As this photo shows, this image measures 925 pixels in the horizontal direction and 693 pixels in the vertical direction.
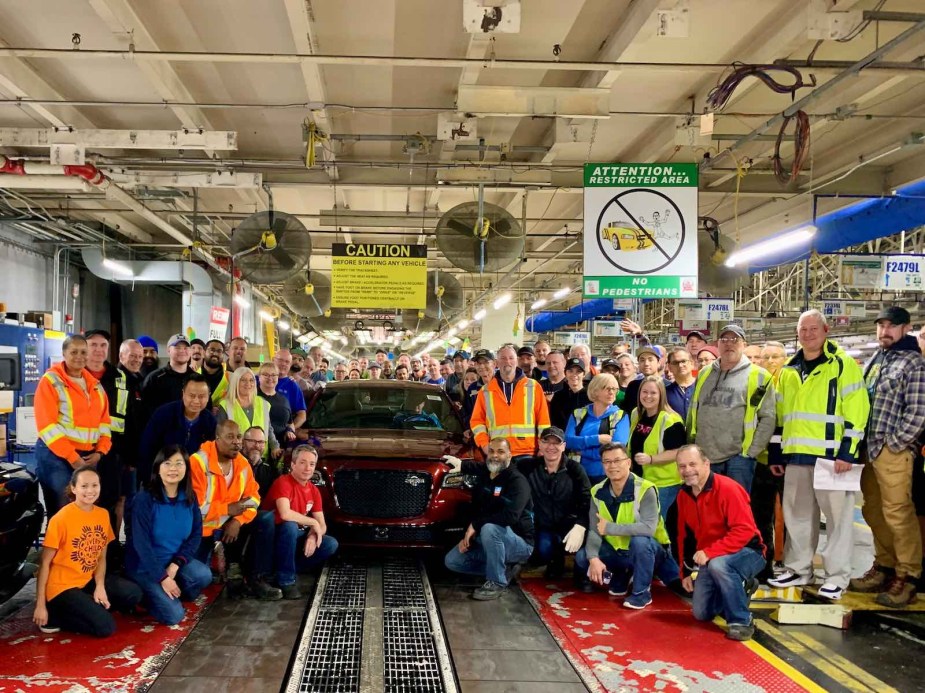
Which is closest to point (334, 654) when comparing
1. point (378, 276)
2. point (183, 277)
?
point (378, 276)

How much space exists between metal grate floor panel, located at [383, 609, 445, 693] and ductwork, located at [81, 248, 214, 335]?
11586mm

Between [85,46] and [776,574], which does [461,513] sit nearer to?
[776,574]

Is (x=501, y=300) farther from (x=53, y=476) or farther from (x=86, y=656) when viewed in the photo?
(x=86, y=656)

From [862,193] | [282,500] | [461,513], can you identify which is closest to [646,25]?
[461,513]

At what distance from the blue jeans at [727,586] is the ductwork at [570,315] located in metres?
12.6

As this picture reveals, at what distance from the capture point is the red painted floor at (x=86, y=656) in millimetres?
3428

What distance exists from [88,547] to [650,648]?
3.30m

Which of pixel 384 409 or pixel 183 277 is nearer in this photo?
pixel 384 409

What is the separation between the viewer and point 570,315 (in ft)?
69.9

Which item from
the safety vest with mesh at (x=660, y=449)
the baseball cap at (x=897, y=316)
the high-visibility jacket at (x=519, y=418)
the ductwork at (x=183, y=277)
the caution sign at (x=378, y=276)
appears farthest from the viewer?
the ductwork at (x=183, y=277)

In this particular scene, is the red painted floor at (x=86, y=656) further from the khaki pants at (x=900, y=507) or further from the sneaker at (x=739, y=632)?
Result: the khaki pants at (x=900, y=507)

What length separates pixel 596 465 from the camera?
18.8 feet

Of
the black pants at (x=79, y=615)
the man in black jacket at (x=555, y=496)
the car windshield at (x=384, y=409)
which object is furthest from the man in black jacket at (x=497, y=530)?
the black pants at (x=79, y=615)

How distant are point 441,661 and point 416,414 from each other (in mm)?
3026
